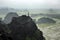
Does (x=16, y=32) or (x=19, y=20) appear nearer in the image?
(x=16, y=32)

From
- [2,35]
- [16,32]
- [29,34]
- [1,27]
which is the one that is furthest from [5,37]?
[29,34]

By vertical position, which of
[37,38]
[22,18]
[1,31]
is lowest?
[37,38]

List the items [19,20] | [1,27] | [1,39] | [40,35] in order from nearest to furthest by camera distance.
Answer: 1. [1,39]
2. [1,27]
3. [19,20]
4. [40,35]

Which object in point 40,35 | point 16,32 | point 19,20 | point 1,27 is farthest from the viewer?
point 40,35

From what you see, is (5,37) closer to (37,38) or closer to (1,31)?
(1,31)

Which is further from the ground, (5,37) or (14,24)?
(14,24)

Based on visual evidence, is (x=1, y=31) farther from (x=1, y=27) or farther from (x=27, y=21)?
(x=27, y=21)
